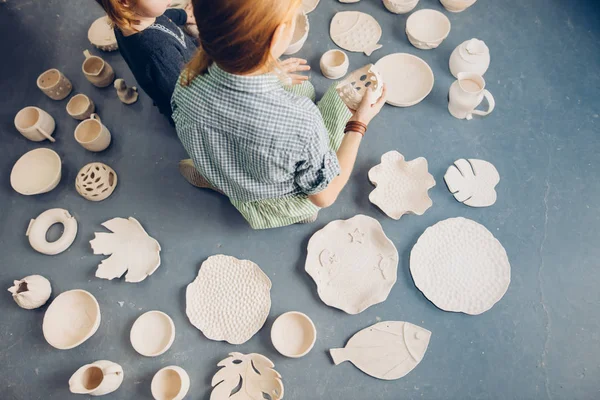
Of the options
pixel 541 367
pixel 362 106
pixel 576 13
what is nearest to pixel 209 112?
pixel 362 106

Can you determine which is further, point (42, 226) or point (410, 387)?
point (42, 226)

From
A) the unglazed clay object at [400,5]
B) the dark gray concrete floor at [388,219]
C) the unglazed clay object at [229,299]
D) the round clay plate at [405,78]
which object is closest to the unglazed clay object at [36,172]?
the dark gray concrete floor at [388,219]

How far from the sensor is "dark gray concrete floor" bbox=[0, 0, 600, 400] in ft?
4.91

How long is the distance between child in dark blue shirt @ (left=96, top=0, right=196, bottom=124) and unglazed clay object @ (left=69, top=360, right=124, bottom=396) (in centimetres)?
90

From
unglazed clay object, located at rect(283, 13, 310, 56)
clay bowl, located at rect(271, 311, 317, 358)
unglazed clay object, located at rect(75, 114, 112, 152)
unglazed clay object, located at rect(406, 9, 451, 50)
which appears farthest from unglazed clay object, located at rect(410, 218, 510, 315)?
unglazed clay object, located at rect(75, 114, 112, 152)

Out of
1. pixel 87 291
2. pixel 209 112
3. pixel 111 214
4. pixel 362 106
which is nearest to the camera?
pixel 209 112

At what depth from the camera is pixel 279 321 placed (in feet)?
4.99

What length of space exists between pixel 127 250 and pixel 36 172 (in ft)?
1.71

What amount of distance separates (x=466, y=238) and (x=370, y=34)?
978mm

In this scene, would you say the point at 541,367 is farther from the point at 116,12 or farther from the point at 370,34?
the point at 116,12

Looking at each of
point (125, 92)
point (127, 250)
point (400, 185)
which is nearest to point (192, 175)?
point (127, 250)

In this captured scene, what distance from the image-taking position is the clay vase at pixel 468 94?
5.49 ft

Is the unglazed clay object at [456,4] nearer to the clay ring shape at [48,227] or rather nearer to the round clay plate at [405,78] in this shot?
the round clay plate at [405,78]

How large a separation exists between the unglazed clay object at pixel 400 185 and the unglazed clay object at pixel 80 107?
1.18 m
